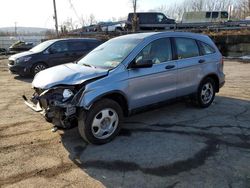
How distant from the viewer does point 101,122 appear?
4918mm

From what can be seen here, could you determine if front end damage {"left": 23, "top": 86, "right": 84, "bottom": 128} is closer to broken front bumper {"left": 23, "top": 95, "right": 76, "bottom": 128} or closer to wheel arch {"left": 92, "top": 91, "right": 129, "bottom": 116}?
broken front bumper {"left": 23, "top": 95, "right": 76, "bottom": 128}

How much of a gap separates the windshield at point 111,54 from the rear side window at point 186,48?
1.03m

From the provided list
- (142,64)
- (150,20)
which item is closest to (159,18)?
(150,20)

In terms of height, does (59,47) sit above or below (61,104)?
above

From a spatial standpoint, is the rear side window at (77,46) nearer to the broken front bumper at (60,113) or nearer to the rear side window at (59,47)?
the rear side window at (59,47)

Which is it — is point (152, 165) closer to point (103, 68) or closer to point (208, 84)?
point (103, 68)

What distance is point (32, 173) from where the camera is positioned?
13.4 feet

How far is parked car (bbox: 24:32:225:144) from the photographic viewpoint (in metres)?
4.68

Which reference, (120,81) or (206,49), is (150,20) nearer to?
(206,49)

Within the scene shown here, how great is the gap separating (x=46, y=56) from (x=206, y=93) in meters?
7.75

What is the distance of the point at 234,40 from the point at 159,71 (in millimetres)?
15486

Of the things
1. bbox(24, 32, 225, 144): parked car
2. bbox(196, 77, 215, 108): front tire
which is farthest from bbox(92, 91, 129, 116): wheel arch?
bbox(196, 77, 215, 108): front tire

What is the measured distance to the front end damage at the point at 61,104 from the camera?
4.58 meters

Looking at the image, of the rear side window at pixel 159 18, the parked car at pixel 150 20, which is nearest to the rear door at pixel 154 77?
the parked car at pixel 150 20
